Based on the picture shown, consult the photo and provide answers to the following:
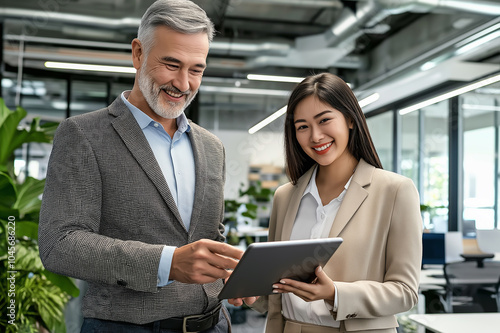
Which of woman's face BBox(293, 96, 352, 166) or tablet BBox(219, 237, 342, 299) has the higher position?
woman's face BBox(293, 96, 352, 166)

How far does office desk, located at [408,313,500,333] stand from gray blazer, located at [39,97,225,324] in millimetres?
1098

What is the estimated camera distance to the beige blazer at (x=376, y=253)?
1.31 metres

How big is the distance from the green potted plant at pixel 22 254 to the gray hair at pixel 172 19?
1269 millimetres

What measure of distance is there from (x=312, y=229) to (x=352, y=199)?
16 cm

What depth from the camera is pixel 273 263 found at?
105 centimetres

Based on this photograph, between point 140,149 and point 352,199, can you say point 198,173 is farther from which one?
point 352,199

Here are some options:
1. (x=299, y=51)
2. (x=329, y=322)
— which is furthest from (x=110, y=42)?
(x=329, y=322)

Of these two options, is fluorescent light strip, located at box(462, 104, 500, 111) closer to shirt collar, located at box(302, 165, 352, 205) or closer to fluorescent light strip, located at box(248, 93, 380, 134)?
fluorescent light strip, located at box(248, 93, 380, 134)

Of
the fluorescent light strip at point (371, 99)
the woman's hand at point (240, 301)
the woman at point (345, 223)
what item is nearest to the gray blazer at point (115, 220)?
the woman's hand at point (240, 301)

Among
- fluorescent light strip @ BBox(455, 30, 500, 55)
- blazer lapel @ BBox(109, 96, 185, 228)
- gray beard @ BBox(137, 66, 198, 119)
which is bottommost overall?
blazer lapel @ BBox(109, 96, 185, 228)

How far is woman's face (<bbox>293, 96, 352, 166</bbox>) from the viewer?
147cm

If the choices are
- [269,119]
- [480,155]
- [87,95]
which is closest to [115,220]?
[269,119]

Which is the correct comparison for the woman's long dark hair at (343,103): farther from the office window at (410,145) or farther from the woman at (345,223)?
the office window at (410,145)

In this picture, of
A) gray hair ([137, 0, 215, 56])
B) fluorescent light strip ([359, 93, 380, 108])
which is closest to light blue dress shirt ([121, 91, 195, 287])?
gray hair ([137, 0, 215, 56])
